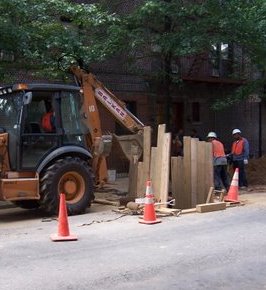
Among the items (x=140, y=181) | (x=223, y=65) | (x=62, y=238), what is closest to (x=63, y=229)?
(x=62, y=238)

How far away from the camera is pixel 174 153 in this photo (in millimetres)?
20281

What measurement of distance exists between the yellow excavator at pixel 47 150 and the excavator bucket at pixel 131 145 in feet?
2.63

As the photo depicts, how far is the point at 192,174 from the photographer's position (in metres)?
13.0

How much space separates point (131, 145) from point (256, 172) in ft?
24.4

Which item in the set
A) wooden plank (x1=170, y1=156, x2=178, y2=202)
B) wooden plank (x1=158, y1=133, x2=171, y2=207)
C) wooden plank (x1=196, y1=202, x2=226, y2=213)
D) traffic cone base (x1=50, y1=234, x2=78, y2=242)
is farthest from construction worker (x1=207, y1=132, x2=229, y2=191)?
traffic cone base (x1=50, y1=234, x2=78, y2=242)

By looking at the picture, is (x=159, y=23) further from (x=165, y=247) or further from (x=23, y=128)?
(x=165, y=247)

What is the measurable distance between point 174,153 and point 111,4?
18.2 feet

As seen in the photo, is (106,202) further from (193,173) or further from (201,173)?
(201,173)

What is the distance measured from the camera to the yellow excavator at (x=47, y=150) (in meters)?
11.6

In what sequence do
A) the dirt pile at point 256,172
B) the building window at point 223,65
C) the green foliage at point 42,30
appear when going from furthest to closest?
1. the building window at point 223,65
2. the dirt pile at point 256,172
3. the green foliage at point 42,30

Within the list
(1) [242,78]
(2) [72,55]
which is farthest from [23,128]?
(1) [242,78]

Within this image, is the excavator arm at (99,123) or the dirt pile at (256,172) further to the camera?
the dirt pile at (256,172)

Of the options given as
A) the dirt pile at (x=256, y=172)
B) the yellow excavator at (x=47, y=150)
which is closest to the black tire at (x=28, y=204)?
the yellow excavator at (x=47, y=150)

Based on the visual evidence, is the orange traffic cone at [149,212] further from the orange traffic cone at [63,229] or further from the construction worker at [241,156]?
the construction worker at [241,156]
